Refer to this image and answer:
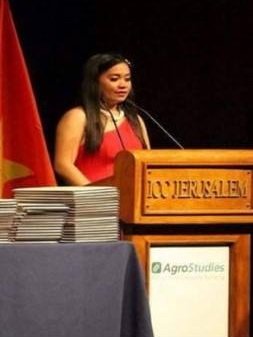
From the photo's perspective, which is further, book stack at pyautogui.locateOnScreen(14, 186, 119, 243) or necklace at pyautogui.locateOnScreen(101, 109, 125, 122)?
necklace at pyautogui.locateOnScreen(101, 109, 125, 122)

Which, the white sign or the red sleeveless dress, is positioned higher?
the red sleeveless dress

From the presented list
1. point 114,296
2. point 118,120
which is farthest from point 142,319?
point 118,120

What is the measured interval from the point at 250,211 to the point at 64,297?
708 mm

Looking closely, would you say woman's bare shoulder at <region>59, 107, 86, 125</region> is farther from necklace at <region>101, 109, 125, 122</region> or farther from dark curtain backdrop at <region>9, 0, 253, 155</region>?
dark curtain backdrop at <region>9, 0, 253, 155</region>

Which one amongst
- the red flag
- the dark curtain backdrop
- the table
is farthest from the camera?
the dark curtain backdrop

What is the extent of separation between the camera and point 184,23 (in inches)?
264

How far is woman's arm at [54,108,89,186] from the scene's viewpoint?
508 cm

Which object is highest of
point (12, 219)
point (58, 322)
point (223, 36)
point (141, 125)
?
point (223, 36)

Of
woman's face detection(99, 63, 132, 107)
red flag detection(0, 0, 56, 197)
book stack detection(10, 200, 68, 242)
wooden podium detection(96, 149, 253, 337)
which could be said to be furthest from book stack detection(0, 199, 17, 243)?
woman's face detection(99, 63, 132, 107)

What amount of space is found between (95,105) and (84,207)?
1.26m

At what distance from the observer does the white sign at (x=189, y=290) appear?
4.08 metres

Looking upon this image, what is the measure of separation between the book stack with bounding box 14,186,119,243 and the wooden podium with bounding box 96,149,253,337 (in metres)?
0.07

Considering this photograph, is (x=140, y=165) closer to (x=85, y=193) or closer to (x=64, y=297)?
(x=85, y=193)

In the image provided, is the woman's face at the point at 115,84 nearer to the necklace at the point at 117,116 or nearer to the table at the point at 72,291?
the necklace at the point at 117,116
